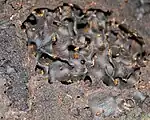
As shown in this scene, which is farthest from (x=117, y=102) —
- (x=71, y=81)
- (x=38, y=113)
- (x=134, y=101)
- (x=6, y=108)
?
(x=6, y=108)

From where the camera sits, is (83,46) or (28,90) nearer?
(28,90)

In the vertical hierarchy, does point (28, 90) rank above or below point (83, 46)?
below

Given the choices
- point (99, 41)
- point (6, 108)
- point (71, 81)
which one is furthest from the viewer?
point (99, 41)

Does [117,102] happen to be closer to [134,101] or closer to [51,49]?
[134,101]

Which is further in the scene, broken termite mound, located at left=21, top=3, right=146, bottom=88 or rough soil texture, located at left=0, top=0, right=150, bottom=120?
broken termite mound, located at left=21, top=3, right=146, bottom=88

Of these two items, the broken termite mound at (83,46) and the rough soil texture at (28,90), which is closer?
the rough soil texture at (28,90)
